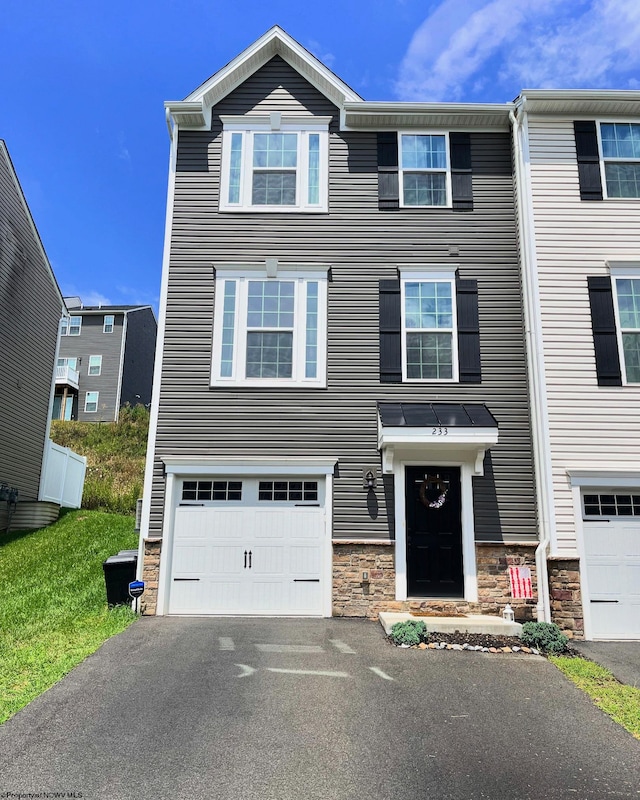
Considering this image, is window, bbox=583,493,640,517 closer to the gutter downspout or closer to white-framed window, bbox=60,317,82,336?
the gutter downspout

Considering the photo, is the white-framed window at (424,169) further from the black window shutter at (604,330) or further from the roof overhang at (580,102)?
the black window shutter at (604,330)

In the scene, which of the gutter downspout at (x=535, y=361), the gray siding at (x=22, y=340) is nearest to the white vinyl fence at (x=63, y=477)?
the gray siding at (x=22, y=340)

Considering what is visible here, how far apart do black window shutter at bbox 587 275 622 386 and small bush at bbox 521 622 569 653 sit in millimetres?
3839

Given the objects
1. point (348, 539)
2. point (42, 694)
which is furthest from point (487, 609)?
point (42, 694)

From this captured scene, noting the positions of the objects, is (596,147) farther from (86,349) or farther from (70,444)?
(86,349)

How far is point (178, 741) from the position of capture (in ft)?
14.7

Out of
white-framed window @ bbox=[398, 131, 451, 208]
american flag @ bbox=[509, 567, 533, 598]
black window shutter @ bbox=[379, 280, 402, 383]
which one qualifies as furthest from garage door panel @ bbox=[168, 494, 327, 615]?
white-framed window @ bbox=[398, 131, 451, 208]

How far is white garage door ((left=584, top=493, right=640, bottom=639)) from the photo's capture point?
8.36 m

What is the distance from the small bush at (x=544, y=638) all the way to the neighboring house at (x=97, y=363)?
25.1m

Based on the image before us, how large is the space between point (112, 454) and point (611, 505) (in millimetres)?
19731

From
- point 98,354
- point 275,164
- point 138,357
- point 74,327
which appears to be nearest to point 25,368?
point 275,164

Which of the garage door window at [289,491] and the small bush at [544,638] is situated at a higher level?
the garage door window at [289,491]

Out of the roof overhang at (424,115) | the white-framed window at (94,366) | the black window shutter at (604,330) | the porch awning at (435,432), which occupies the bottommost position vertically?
the porch awning at (435,432)

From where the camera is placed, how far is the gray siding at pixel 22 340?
13867mm
